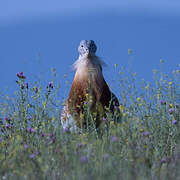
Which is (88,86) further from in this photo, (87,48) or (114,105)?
(87,48)

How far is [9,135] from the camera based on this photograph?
480cm

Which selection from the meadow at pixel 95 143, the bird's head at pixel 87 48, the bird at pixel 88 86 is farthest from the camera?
the bird's head at pixel 87 48

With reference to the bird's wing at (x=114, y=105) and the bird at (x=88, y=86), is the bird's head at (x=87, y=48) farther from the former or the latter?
the bird's wing at (x=114, y=105)

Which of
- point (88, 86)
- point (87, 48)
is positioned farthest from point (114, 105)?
point (87, 48)

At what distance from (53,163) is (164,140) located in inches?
59.4

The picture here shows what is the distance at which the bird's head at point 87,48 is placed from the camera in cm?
503

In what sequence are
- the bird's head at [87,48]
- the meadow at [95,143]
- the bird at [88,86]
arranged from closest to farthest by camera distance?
the meadow at [95,143]
the bird at [88,86]
the bird's head at [87,48]

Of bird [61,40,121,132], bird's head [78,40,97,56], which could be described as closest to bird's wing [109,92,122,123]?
bird [61,40,121,132]

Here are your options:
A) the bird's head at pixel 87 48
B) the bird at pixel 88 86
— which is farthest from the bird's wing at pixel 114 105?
the bird's head at pixel 87 48

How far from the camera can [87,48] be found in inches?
198

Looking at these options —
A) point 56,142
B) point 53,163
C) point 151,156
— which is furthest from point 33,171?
point 151,156

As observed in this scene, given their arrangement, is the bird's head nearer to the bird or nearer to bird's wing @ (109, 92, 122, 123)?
the bird

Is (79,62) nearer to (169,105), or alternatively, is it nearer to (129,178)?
(169,105)

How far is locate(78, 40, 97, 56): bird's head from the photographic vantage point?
16.5ft
